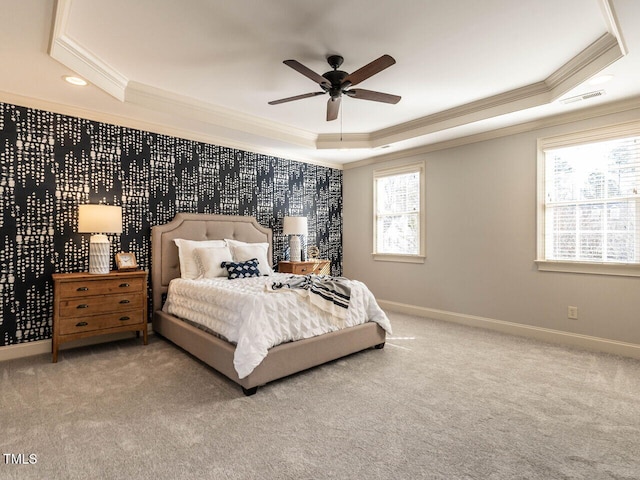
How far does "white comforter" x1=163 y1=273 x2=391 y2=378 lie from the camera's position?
2.56 m

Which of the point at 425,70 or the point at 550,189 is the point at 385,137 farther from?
the point at 550,189

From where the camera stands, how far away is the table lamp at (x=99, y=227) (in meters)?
3.39

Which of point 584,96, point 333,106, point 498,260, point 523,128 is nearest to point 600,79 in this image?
point 584,96

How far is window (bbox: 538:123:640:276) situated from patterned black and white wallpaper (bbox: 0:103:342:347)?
3627 mm

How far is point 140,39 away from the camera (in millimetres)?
2660

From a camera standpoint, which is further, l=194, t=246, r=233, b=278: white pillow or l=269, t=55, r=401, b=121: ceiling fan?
l=194, t=246, r=233, b=278: white pillow

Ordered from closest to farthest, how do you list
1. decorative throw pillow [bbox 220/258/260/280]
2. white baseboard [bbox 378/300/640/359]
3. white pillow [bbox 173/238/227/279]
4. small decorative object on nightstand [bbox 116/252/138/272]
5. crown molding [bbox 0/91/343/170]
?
crown molding [bbox 0/91/343/170], white baseboard [bbox 378/300/640/359], small decorative object on nightstand [bbox 116/252/138/272], decorative throw pillow [bbox 220/258/260/280], white pillow [bbox 173/238/227/279]

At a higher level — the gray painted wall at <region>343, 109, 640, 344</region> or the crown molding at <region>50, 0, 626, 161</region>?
the crown molding at <region>50, 0, 626, 161</region>

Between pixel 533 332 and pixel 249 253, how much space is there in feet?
11.2

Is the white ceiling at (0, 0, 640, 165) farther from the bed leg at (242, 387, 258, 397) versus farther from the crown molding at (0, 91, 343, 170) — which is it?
the bed leg at (242, 387, 258, 397)

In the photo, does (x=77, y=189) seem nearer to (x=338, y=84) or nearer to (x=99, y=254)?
(x=99, y=254)

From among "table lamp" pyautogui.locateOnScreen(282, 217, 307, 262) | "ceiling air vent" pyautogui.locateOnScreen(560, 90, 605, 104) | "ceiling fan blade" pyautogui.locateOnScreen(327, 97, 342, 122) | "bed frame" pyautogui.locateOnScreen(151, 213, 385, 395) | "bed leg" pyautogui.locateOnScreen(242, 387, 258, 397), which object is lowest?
"bed leg" pyautogui.locateOnScreen(242, 387, 258, 397)

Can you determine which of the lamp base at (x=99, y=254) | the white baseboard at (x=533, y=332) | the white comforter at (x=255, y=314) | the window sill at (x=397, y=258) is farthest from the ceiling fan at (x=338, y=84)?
the white baseboard at (x=533, y=332)

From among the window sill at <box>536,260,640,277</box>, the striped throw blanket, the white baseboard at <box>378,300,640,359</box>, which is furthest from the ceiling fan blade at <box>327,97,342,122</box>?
the white baseboard at <box>378,300,640,359</box>
